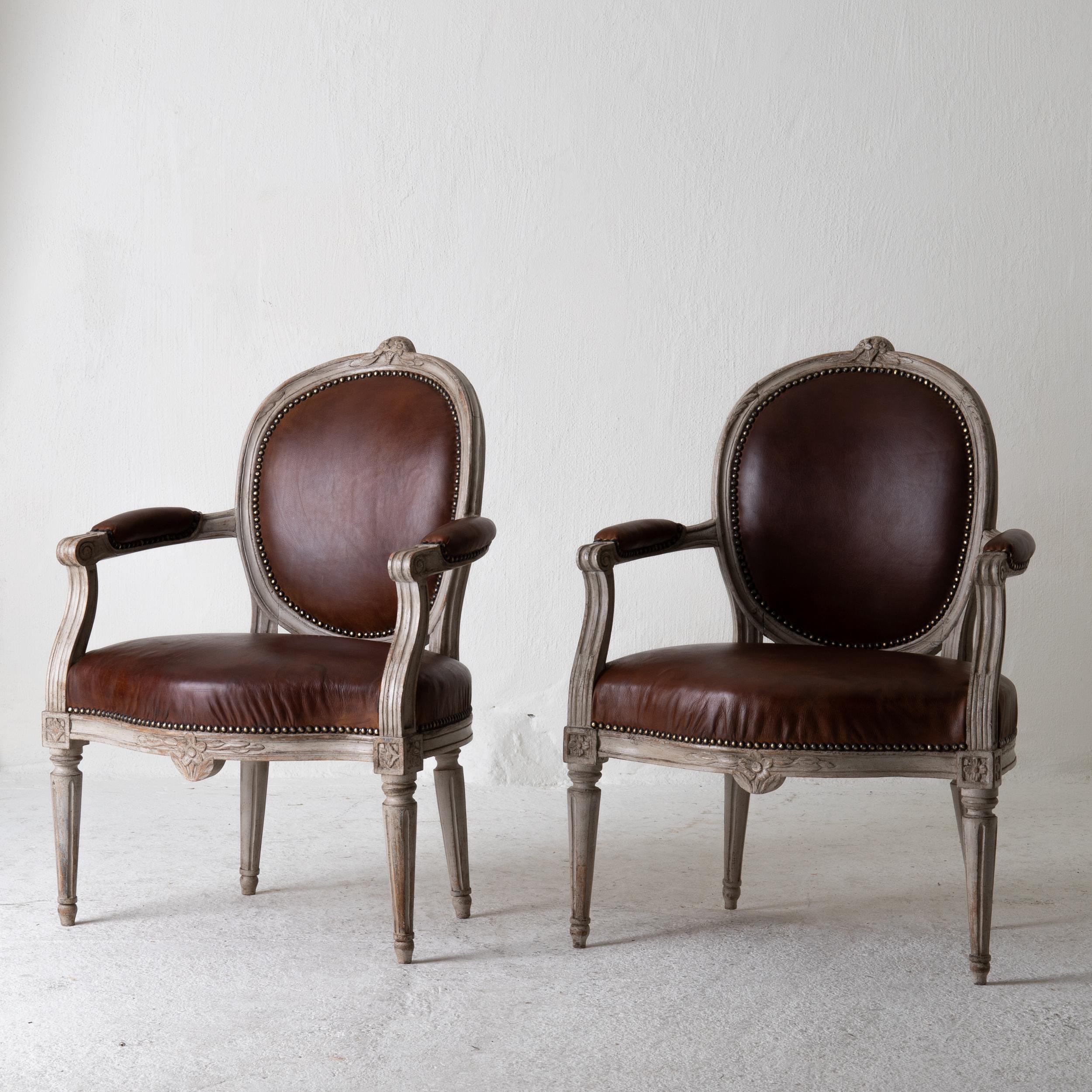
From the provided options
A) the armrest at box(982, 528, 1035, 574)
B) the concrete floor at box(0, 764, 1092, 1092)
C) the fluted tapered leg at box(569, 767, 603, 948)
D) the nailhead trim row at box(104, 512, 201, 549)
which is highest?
the armrest at box(982, 528, 1035, 574)

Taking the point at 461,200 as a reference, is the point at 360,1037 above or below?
below

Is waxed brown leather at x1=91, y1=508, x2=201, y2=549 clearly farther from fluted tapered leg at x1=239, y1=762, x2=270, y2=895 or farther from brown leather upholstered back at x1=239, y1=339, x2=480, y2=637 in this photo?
fluted tapered leg at x1=239, y1=762, x2=270, y2=895

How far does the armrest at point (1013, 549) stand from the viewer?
6.38 ft

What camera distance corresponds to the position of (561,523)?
10.9ft

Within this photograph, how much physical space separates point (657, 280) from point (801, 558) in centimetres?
117

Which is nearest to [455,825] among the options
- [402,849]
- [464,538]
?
[402,849]

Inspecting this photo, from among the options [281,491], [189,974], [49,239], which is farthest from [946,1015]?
[49,239]

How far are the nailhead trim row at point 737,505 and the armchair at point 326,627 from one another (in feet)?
1.64

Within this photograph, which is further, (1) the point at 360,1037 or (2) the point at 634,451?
(2) the point at 634,451

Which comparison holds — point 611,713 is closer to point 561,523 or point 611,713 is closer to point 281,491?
point 281,491

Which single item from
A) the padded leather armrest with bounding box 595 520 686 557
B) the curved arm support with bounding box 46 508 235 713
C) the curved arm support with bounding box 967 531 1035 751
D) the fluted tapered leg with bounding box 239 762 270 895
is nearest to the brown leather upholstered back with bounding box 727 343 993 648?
the padded leather armrest with bounding box 595 520 686 557

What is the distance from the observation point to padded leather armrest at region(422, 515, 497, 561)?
80.8 inches

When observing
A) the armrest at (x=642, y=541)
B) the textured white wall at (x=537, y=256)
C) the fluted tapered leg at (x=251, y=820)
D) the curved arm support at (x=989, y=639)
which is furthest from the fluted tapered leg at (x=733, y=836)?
the textured white wall at (x=537, y=256)

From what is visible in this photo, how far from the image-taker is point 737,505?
7.97ft
